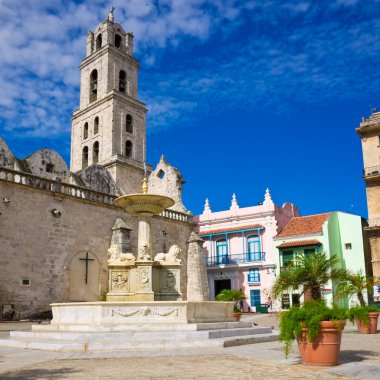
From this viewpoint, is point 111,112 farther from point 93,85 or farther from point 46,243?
point 46,243

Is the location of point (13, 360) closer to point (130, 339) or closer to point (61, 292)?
point (130, 339)

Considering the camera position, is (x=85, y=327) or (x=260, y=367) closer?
(x=260, y=367)

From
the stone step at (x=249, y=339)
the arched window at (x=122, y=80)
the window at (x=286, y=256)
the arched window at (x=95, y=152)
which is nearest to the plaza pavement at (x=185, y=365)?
the stone step at (x=249, y=339)

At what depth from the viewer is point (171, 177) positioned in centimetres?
3052

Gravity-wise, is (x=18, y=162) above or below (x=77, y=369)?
above

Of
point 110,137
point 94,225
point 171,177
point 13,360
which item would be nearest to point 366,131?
point 171,177

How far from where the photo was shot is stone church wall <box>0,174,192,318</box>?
18.6 m

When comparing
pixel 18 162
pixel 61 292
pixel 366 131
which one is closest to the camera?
pixel 61 292

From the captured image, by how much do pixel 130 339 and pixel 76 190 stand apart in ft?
44.8

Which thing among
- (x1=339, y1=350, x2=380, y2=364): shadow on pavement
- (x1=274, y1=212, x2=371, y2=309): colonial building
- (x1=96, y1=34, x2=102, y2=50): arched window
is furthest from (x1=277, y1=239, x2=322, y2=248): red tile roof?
(x1=96, y1=34, x2=102, y2=50): arched window

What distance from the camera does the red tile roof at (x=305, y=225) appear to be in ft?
105

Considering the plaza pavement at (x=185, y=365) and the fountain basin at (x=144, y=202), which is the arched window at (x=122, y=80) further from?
the plaza pavement at (x=185, y=365)

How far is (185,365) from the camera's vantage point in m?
7.24

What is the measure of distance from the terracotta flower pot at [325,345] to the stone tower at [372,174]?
83.6 feet
